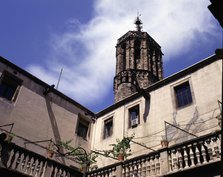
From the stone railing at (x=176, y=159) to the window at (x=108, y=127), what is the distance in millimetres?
6340

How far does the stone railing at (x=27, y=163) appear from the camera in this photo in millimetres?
11328

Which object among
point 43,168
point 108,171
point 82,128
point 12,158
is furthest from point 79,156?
point 12,158

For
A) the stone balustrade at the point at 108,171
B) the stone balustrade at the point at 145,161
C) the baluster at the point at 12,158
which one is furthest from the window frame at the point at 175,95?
the baluster at the point at 12,158

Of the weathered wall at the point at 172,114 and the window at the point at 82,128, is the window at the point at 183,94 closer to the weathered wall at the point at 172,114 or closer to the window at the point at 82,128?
the weathered wall at the point at 172,114

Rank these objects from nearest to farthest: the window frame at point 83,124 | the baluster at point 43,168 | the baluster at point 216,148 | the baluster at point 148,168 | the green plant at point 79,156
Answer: the baluster at point 216,148 → the baluster at point 148,168 → the baluster at point 43,168 → the green plant at point 79,156 → the window frame at point 83,124

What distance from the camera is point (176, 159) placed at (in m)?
10.5

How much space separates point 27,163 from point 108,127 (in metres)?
8.19

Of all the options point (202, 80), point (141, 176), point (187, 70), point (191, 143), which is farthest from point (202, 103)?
point (141, 176)

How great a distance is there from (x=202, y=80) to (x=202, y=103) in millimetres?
1451

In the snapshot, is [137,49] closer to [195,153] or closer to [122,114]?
[122,114]

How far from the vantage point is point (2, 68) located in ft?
51.9

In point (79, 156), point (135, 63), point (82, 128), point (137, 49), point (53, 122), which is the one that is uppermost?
point (137, 49)

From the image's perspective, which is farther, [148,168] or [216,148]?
[148,168]

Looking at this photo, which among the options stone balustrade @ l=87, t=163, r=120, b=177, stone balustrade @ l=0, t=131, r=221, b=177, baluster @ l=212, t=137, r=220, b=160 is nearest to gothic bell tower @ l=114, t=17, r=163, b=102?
stone balustrade @ l=87, t=163, r=120, b=177
